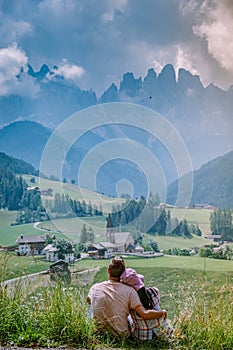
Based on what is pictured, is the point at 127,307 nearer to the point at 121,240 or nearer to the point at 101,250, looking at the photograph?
the point at 101,250

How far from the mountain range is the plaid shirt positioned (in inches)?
219

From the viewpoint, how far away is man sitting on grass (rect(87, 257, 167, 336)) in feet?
8.13

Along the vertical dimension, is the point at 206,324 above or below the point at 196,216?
below

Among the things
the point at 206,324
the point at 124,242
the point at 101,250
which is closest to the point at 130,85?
the point at 124,242

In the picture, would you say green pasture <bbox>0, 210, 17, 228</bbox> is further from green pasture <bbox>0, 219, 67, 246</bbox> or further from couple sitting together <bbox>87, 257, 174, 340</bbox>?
couple sitting together <bbox>87, 257, 174, 340</bbox>

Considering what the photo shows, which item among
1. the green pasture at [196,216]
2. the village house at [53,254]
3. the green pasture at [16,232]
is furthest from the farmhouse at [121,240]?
the green pasture at [196,216]

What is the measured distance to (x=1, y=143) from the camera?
10.0 metres

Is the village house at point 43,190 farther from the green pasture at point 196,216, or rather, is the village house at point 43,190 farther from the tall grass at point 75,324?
the tall grass at point 75,324

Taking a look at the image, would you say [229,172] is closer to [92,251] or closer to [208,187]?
[208,187]

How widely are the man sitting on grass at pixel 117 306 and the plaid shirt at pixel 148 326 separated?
44 mm

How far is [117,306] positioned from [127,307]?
0.23 ft

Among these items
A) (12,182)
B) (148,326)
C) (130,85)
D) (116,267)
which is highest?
(130,85)

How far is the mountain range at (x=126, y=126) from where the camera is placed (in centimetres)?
845

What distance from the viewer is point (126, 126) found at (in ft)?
30.0
